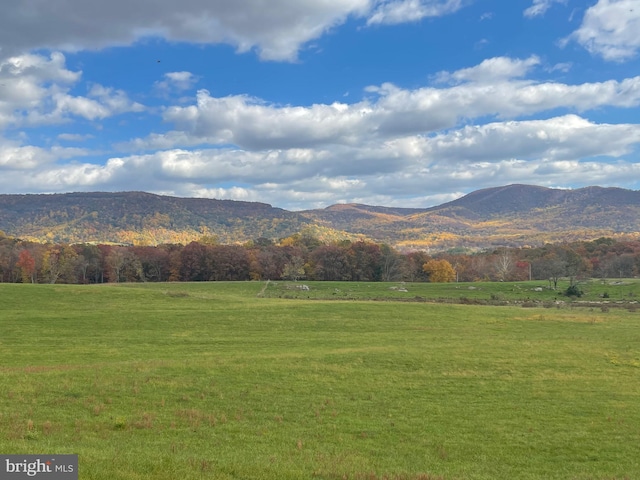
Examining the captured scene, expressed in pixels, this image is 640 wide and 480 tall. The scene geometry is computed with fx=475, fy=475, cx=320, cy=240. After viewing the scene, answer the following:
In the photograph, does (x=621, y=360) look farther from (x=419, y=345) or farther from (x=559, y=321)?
(x=559, y=321)

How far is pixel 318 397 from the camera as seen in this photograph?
755 inches

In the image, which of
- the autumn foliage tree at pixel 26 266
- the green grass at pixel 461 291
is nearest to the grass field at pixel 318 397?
the green grass at pixel 461 291

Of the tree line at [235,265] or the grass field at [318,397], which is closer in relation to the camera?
the grass field at [318,397]

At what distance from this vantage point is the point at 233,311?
45062 millimetres

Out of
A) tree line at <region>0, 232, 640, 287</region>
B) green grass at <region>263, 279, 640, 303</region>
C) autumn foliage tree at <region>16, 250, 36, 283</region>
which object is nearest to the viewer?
green grass at <region>263, 279, 640, 303</region>

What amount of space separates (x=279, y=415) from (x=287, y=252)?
107928 millimetres

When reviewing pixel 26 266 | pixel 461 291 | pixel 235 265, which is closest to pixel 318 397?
pixel 461 291

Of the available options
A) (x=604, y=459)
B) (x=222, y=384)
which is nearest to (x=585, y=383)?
(x=604, y=459)

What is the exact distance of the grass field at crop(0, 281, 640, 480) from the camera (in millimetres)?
12406

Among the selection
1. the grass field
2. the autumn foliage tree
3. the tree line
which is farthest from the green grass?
the autumn foliage tree

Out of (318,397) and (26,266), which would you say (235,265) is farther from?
(318,397)

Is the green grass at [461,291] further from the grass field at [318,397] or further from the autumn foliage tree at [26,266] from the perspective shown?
the autumn foliage tree at [26,266]

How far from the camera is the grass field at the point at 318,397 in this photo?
12.4 meters

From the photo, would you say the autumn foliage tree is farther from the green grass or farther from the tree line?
the green grass
